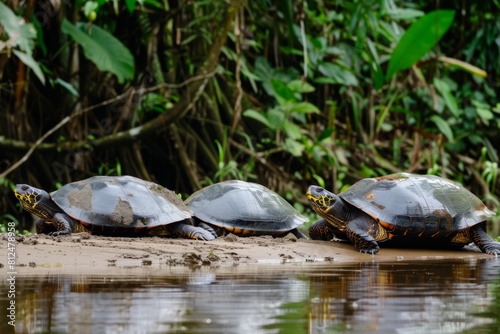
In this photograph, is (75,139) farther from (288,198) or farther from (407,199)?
(407,199)

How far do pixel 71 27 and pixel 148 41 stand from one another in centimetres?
137

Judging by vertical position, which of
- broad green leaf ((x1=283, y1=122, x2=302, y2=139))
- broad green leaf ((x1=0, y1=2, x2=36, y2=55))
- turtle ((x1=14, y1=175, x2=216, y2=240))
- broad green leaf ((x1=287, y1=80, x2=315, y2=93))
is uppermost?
broad green leaf ((x1=287, y1=80, x2=315, y2=93))

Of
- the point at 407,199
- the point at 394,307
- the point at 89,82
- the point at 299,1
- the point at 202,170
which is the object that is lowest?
the point at 394,307

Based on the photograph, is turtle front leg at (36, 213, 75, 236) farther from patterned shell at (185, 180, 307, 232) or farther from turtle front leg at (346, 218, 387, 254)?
turtle front leg at (346, 218, 387, 254)

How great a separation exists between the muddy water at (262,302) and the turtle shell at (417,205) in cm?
174

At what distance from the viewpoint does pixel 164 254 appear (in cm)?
544

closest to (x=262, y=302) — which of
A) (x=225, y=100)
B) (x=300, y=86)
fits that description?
(x=225, y=100)

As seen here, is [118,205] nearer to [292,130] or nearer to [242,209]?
[242,209]

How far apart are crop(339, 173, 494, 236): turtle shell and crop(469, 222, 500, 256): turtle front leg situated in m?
0.09

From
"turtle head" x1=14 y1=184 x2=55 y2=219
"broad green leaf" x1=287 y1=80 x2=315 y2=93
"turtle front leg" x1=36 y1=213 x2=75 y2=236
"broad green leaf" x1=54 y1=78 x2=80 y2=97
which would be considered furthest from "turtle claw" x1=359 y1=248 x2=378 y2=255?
"broad green leaf" x1=287 y1=80 x2=315 y2=93

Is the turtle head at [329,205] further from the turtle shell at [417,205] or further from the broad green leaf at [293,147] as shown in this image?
the broad green leaf at [293,147]

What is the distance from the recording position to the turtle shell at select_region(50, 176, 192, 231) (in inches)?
252

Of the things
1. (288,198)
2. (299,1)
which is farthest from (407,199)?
(299,1)

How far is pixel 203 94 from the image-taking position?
11484mm
